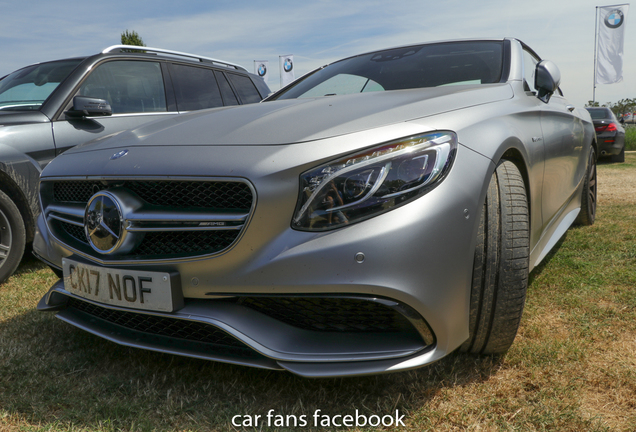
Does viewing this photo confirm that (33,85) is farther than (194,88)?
No

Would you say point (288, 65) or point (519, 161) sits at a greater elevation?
point (288, 65)

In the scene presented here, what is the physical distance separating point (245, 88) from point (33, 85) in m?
1.92

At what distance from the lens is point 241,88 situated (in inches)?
194

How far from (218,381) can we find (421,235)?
94 cm

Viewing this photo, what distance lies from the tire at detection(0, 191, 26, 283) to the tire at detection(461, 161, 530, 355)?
2.63 meters

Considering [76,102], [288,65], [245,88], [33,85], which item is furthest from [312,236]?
[288,65]

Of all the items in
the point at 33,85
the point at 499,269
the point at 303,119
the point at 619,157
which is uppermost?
the point at 33,85

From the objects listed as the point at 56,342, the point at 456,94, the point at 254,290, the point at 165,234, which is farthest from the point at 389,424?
the point at 56,342

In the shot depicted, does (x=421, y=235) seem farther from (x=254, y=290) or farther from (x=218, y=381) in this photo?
(x=218, y=381)

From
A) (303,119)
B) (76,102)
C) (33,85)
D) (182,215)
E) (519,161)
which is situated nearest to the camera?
(182,215)

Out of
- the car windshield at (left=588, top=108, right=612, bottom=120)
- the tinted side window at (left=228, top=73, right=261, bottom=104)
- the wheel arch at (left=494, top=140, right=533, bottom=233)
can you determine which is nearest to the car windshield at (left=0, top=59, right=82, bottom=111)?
the tinted side window at (left=228, top=73, right=261, bottom=104)

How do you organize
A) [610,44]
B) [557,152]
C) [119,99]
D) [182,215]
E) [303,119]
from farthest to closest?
1. [610,44]
2. [119,99]
3. [557,152]
4. [303,119]
5. [182,215]

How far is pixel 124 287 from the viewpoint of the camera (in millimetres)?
1627

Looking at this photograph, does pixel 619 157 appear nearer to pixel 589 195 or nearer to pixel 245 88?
pixel 589 195
